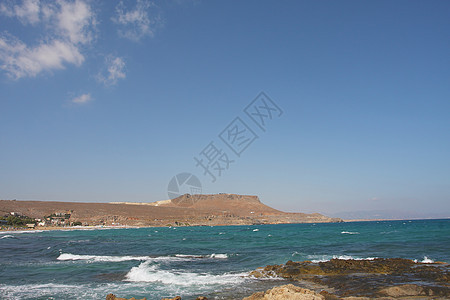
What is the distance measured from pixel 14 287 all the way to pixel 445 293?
1727cm

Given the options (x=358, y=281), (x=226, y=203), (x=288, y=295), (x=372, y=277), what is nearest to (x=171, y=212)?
(x=226, y=203)

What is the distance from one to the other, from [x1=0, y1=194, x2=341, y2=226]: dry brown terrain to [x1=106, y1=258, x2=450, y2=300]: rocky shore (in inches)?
3579

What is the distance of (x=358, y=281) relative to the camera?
12555 millimetres

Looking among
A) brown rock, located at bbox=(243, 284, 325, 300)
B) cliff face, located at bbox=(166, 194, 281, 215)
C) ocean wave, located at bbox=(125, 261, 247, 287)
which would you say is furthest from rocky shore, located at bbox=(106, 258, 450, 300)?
cliff face, located at bbox=(166, 194, 281, 215)

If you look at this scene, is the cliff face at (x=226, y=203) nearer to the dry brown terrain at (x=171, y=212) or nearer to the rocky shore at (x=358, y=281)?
the dry brown terrain at (x=171, y=212)

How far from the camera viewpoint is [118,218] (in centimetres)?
10262

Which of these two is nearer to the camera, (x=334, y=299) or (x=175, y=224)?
(x=334, y=299)

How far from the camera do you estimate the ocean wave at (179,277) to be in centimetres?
1367

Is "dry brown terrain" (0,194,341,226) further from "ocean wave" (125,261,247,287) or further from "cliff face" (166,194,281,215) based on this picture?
"ocean wave" (125,261,247,287)

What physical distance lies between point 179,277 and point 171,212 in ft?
365

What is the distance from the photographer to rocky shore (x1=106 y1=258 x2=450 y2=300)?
847 centimetres

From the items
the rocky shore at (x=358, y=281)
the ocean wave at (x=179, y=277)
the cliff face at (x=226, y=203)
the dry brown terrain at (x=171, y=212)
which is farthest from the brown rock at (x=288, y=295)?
the cliff face at (x=226, y=203)

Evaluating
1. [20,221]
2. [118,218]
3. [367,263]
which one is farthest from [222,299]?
[118,218]

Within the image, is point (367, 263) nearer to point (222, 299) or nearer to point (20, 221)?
point (222, 299)
